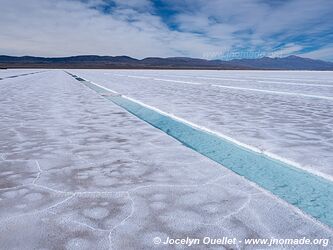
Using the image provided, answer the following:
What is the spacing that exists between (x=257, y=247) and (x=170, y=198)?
637mm

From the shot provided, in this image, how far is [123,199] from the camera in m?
1.86

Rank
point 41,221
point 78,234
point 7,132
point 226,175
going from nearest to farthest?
1. point 78,234
2. point 41,221
3. point 226,175
4. point 7,132

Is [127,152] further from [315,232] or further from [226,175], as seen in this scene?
[315,232]

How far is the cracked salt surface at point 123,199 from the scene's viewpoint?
1.48 m

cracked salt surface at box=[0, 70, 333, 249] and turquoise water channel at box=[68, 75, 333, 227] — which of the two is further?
turquoise water channel at box=[68, 75, 333, 227]

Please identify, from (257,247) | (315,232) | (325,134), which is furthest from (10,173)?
(325,134)

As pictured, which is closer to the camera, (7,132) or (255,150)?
(255,150)

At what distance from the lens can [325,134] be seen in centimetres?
345

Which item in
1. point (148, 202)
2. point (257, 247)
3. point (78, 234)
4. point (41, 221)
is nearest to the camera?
point (257, 247)

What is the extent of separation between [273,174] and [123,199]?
1.22 m

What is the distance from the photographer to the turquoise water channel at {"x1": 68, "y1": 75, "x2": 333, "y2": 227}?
1895mm

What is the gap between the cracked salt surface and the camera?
1480 millimetres

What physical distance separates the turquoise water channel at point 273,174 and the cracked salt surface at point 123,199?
0.22 meters

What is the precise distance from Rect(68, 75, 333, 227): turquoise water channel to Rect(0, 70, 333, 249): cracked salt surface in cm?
22
